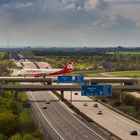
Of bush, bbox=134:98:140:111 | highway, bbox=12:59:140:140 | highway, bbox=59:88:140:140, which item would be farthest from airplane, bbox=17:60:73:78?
highway, bbox=12:59:140:140

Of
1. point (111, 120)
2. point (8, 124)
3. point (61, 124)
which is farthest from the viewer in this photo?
point (111, 120)

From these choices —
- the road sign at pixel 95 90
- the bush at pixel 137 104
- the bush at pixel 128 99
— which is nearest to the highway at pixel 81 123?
the road sign at pixel 95 90

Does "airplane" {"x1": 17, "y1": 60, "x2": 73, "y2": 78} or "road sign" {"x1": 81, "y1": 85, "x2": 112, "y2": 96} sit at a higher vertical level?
"road sign" {"x1": 81, "y1": 85, "x2": 112, "y2": 96}

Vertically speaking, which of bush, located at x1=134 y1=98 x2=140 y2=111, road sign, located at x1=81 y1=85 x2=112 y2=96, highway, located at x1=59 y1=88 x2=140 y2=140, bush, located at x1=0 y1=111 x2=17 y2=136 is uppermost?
road sign, located at x1=81 y1=85 x2=112 y2=96

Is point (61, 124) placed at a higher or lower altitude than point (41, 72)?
lower

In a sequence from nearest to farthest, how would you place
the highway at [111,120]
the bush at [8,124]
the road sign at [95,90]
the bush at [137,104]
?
1. the bush at [8,124]
2. the highway at [111,120]
3. the road sign at [95,90]
4. the bush at [137,104]

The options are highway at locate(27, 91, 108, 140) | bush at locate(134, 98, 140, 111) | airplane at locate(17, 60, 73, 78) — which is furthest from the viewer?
airplane at locate(17, 60, 73, 78)

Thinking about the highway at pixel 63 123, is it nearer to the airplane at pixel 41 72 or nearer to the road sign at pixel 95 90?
the road sign at pixel 95 90

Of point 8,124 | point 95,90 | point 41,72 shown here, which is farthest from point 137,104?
point 41,72

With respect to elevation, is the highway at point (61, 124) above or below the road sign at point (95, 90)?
below

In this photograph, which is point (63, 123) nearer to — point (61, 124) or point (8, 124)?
point (61, 124)

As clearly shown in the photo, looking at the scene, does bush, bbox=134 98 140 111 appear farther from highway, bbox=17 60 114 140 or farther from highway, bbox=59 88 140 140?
highway, bbox=17 60 114 140
